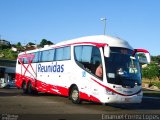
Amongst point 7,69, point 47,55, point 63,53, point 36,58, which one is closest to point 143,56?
point 63,53

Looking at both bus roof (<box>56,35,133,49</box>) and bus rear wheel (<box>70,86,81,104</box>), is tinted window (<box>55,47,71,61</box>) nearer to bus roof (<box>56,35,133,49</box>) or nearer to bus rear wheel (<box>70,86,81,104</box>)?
bus roof (<box>56,35,133,49</box>)

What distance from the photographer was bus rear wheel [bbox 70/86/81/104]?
65.3 ft

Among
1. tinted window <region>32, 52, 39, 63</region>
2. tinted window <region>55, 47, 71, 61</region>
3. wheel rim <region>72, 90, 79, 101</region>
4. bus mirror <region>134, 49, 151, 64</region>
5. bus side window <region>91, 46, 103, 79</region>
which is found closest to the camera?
bus side window <region>91, 46, 103, 79</region>

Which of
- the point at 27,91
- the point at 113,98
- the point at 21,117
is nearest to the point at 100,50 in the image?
the point at 113,98

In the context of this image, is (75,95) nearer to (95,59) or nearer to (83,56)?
(83,56)

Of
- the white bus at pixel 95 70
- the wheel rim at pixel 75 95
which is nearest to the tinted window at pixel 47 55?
the white bus at pixel 95 70

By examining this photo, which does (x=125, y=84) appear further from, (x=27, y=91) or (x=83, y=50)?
(x=27, y=91)

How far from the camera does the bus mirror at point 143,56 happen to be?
19.4 m

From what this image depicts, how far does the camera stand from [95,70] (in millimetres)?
18594

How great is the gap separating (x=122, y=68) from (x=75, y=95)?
3375 millimetres

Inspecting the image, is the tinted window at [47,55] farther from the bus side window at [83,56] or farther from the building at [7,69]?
the building at [7,69]

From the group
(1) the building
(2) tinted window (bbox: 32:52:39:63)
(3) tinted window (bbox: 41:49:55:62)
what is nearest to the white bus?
(3) tinted window (bbox: 41:49:55:62)

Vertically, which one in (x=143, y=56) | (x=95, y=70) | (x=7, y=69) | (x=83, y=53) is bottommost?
(x=95, y=70)

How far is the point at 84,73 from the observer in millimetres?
19406
